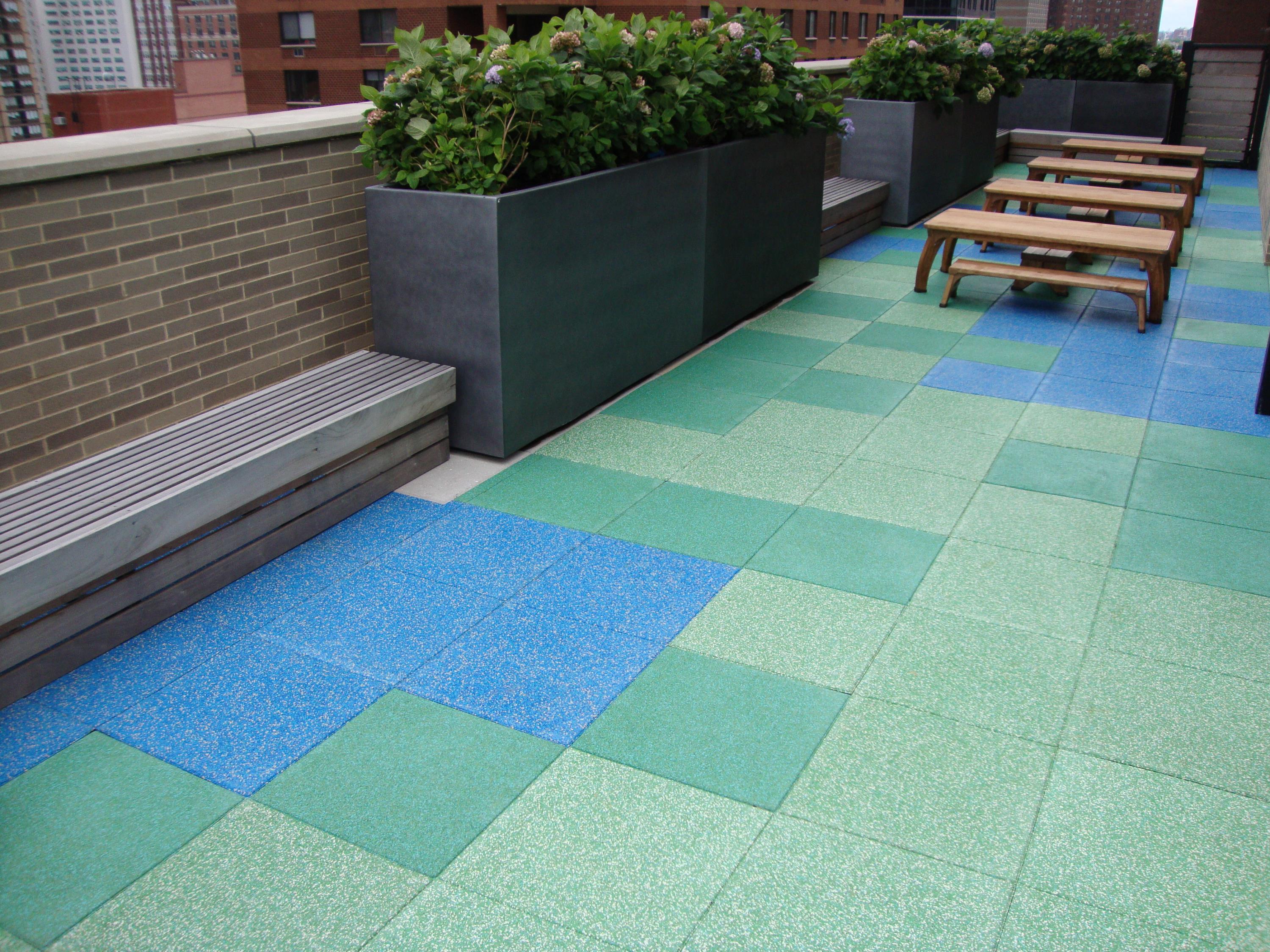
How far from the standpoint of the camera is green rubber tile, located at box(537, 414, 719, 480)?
4957 mm

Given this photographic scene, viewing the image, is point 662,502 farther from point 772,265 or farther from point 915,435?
point 772,265

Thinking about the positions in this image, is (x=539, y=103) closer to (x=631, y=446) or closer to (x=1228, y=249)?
(x=631, y=446)

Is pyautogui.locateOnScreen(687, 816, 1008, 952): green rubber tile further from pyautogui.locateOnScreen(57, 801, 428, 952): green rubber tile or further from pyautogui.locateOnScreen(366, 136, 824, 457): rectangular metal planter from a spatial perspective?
pyautogui.locateOnScreen(366, 136, 824, 457): rectangular metal planter

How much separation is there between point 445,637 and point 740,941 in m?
1.56

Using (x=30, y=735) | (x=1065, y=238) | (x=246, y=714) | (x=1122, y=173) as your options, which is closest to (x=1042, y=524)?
(x=246, y=714)

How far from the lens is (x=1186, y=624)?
3688 mm

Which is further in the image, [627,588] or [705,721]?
[627,588]

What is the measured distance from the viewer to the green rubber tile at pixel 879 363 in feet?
20.7

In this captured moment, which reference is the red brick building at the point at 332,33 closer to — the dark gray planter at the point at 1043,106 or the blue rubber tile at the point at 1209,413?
the dark gray planter at the point at 1043,106

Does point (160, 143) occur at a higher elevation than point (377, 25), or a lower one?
lower

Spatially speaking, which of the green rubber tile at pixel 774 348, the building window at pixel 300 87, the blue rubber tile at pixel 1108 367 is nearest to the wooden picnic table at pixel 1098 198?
the blue rubber tile at pixel 1108 367

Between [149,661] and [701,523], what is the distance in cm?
212

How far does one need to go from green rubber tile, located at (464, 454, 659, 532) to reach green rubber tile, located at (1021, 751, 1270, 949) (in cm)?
213

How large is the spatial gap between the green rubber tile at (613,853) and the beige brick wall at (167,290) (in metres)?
2.23
